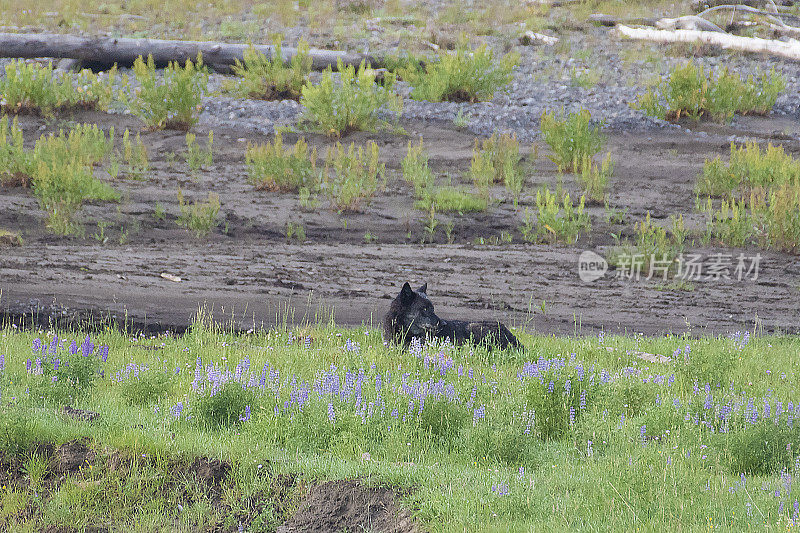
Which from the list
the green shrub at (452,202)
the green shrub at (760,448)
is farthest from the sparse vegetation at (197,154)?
the green shrub at (760,448)

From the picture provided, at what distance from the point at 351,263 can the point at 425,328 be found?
309 centimetres


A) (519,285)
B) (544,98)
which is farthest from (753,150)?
(519,285)

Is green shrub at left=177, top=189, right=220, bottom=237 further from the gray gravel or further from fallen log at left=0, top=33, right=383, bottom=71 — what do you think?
fallen log at left=0, top=33, right=383, bottom=71

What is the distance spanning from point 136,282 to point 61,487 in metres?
4.54

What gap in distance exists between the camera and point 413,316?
640 centimetres

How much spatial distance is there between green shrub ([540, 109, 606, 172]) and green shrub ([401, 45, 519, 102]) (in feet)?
10.2

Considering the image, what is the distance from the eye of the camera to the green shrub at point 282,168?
38.1 ft

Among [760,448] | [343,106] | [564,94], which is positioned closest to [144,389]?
[760,448]

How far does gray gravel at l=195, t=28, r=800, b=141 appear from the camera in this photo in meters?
14.7

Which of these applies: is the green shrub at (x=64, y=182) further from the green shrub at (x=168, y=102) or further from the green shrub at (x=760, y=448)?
the green shrub at (x=760, y=448)

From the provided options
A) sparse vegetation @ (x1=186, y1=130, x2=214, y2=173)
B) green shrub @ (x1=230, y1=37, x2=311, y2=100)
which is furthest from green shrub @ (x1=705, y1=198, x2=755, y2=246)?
green shrub @ (x1=230, y1=37, x2=311, y2=100)

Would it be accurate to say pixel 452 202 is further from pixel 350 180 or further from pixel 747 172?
pixel 747 172

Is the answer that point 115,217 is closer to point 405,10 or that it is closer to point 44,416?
point 44,416

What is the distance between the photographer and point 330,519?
12.0ft
